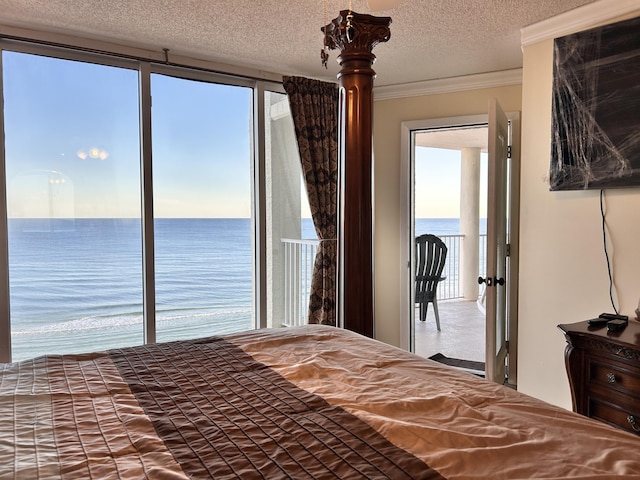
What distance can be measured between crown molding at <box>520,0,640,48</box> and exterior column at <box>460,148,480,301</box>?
14.4ft

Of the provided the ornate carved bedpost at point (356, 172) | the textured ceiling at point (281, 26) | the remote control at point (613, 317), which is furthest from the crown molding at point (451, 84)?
the ornate carved bedpost at point (356, 172)

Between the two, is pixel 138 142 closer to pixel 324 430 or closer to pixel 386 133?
pixel 386 133

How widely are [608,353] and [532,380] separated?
1004 millimetres

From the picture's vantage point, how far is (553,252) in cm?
278

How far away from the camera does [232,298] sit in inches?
178

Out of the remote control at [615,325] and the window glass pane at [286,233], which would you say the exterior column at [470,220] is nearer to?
the window glass pane at [286,233]

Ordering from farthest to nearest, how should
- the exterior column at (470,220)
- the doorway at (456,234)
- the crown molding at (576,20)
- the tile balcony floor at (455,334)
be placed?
the exterior column at (470,220), the doorway at (456,234), the tile balcony floor at (455,334), the crown molding at (576,20)

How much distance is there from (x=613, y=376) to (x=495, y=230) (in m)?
1.20

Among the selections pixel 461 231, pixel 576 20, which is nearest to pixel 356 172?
pixel 576 20

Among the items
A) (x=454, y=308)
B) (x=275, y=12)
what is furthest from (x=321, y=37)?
(x=454, y=308)

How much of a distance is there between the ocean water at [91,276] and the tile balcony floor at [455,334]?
1.95 m

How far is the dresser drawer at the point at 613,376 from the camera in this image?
1916 mm

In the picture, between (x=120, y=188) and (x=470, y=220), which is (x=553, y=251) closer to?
(x=120, y=188)

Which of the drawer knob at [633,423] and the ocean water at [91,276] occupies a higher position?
the ocean water at [91,276]
